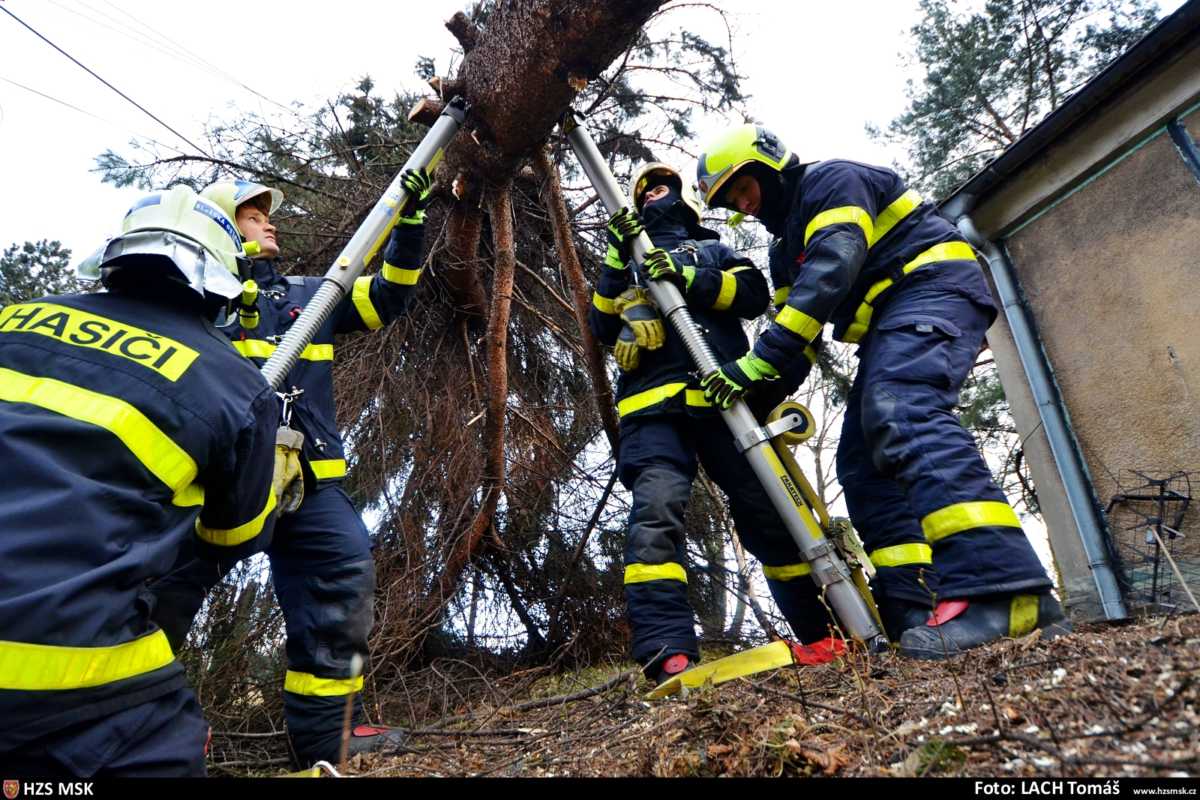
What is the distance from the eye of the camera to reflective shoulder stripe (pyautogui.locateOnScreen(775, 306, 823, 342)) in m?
2.72

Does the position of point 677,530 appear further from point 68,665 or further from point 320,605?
point 68,665

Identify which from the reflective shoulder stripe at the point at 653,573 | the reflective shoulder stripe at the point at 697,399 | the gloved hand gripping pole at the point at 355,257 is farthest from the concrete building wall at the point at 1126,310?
the gloved hand gripping pole at the point at 355,257

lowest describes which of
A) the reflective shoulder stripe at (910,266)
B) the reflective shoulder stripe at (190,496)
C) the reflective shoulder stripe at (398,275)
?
the reflective shoulder stripe at (190,496)

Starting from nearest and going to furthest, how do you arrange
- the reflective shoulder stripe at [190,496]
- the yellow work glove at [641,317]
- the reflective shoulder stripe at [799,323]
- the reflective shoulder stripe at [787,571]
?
1. the reflective shoulder stripe at [190,496]
2. the reflective shoulder stripe at [799,323]
3. the reflective shoulder stripe at [787,571]
4. the yellow work glove at [641,317]

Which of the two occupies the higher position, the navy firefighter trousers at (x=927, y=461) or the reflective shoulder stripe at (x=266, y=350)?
the reflective shoulder stripe at (x=266, y=350)

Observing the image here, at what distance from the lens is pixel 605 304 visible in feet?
11.8

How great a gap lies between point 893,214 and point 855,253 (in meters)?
0.34

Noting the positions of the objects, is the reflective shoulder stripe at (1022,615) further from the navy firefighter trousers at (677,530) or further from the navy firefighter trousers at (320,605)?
the navy firefighter trousers at (320,605)

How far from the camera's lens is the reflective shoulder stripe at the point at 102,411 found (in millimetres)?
1461

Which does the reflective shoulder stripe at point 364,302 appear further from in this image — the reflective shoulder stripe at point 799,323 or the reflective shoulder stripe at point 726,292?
the reflective shoulder stripe at point 799,323

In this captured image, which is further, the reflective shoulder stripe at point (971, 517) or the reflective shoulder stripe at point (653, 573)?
the reflective shoulder stripe at point (653, 573)

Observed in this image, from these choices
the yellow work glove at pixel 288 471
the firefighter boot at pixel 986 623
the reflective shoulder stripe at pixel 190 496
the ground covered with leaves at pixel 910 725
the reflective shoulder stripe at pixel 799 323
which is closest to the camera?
the ground covered with leaves at pixel 910 725

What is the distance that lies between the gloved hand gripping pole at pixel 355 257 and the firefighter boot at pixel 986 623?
2.28 meters

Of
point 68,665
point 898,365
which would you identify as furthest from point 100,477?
point 898,365
